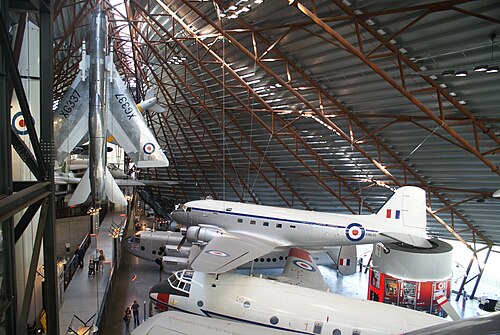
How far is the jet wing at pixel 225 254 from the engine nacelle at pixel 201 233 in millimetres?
2968

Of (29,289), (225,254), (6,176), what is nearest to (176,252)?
(225,254)

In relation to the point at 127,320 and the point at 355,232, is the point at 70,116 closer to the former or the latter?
the point at 127,320

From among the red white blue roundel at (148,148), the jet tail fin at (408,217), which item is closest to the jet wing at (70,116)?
the red white blue roundel at (148,148)

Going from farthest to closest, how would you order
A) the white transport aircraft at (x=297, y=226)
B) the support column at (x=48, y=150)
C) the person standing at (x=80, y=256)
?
the person standing at (x=80, y=256) → the white transport aircraft at (x=297, y=226) → the support column at (x=48, y=150)

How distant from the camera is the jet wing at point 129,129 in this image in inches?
600

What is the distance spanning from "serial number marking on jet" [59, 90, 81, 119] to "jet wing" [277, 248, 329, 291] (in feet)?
37.8

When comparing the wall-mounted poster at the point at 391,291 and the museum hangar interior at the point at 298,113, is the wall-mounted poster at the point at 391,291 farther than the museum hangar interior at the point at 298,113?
Yes

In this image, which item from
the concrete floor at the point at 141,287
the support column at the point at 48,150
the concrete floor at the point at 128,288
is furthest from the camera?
the concrete floor at the point at 141,287

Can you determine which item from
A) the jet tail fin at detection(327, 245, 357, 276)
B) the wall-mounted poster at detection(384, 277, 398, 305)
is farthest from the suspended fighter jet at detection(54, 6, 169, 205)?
the jet tail fin at detection(327, 245, 357, 276)

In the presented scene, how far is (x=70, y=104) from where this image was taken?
45.7 ft

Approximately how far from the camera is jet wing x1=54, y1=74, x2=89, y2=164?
45.3ft

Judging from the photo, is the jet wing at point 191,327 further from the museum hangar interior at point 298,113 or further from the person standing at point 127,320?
the person standing at point 127,320

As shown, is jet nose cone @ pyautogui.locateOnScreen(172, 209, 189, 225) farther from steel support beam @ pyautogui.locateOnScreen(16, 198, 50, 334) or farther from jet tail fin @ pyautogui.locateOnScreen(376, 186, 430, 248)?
steel support beam @ pyautogui.locateOnScreen(16, 198, 50, 334)

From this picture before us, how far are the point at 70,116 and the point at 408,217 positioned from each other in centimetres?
1489
